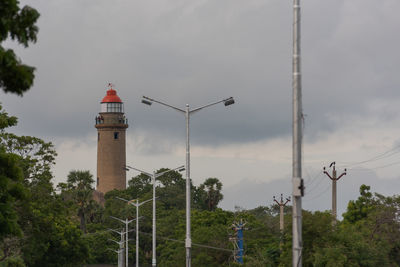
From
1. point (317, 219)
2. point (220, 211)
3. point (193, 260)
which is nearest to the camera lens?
point (317, 219)

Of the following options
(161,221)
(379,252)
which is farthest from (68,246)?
(161,221)

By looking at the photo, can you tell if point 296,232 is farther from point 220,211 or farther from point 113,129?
point 113,129

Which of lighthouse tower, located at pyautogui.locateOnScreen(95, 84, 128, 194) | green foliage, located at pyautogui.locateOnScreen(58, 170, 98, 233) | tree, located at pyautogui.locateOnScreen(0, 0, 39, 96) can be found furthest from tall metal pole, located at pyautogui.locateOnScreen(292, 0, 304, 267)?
lighthouse tower, located at pyautogui.locateOnScreen(95, 84, 128, 194)

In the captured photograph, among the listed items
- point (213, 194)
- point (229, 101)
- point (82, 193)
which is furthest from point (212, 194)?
point (229, 101)

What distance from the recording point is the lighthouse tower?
500ft

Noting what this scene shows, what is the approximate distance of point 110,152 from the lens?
500 feet

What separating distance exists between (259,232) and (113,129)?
72.0m

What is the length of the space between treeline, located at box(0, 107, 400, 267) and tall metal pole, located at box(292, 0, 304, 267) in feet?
38.9

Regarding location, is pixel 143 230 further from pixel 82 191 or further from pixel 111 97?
pixel 111 97

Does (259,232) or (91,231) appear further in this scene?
(91,231)

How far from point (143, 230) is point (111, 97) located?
42.7 metres

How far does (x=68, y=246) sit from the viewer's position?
2918 inches

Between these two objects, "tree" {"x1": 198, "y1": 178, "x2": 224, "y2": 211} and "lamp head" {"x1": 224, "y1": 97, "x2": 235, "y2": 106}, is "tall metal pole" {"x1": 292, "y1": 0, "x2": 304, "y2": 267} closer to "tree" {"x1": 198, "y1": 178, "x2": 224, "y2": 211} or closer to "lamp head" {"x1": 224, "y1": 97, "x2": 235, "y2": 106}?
"lamp head" {"x1": 224, "y1": 97, "x2": 235, "y2": 106}

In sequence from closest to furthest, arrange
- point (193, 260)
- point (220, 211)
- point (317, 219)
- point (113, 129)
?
point (317, 219)
point (193, 260)
point (220, 211)
point (113, 129)
